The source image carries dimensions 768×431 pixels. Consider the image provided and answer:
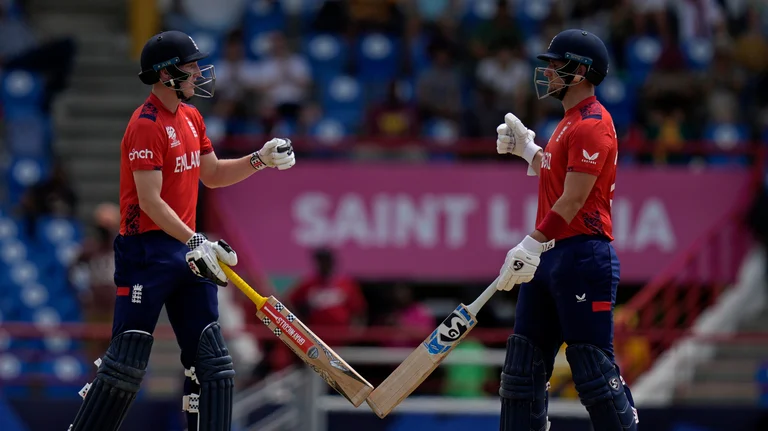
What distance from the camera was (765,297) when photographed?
1375cm

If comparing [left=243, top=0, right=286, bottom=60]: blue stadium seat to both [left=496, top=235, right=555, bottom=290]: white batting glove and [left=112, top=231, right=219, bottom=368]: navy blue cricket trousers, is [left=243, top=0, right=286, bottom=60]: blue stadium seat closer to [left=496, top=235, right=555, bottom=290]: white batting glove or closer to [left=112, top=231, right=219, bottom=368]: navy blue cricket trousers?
[left=112, top=231, right=219, bottom=368]: navy blue cricket trousers

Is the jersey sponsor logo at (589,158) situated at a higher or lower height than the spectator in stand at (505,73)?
lower

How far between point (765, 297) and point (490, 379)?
300 centimetres

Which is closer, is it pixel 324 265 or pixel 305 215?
pixel 324 265

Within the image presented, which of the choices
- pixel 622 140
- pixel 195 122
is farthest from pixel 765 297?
pixel 195 122

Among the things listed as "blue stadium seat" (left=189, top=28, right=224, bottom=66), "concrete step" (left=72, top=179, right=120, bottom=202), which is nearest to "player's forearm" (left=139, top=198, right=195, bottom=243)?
"concrete step" (left=72, top=179, right=120, bottom=202)

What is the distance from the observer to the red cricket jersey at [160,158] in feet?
23.9

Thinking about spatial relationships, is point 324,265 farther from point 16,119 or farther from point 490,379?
point 16,119

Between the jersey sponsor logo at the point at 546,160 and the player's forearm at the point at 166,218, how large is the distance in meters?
2.02

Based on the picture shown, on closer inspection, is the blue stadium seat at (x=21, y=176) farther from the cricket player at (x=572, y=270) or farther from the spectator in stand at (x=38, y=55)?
the cricket player at (x=572, y=270)

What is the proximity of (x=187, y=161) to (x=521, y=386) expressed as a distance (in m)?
2.25

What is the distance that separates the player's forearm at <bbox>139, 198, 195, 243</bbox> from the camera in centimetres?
721

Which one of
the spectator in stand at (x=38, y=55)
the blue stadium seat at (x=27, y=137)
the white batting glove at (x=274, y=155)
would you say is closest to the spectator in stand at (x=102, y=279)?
the blue stadium seat at (x=27, y=137)

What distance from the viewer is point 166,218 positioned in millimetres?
7219
